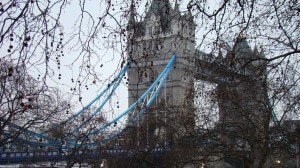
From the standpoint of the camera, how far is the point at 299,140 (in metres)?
6.86

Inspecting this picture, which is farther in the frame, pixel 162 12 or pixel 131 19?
pixel 162 12

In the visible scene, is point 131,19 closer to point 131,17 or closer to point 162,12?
point 131,17

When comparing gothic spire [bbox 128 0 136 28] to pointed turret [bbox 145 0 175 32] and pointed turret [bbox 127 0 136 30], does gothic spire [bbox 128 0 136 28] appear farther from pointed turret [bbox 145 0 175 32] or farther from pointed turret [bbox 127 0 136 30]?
pointed turret [bbox 145 0 175 32]

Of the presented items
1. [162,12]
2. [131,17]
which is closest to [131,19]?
[131,17]

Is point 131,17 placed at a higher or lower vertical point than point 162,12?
lower

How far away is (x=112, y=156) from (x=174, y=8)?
11212 millimetres

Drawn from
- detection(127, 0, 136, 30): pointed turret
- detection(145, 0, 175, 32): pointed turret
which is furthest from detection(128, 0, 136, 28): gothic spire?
detection(145, 0, 175, 32): pointed turret

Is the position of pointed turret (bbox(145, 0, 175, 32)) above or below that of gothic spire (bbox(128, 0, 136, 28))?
above

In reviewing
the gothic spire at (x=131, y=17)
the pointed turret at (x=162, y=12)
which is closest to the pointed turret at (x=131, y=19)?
the gothic spire at (x=131, y=17)

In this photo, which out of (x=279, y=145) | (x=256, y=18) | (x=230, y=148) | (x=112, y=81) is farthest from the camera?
(x=230, y=148)

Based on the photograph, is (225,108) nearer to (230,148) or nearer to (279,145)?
(230,148)

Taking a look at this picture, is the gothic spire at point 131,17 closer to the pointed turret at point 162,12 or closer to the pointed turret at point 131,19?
the pointed turret at point 131,19

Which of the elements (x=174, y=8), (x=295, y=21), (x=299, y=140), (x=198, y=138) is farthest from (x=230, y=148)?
(x=174, y=8)

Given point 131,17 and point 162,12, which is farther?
point 162,12
